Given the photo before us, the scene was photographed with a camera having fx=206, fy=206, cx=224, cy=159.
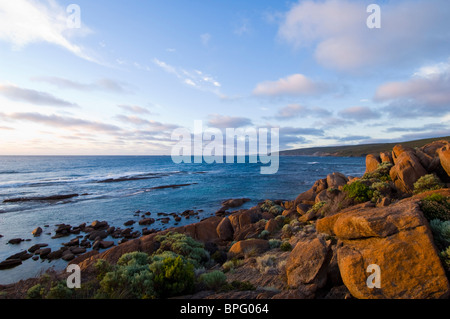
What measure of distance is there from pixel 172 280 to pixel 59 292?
3.07 m

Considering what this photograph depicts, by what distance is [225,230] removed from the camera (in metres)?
18.8

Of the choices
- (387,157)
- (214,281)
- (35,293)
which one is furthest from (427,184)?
(35,293)

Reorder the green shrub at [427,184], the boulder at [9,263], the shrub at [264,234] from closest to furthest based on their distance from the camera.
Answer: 1. the green shrub at [427,184]
2. the boulder at [9,263]
3. the shrub at [264,234]

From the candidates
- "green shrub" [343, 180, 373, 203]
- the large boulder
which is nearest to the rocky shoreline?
the large boulder

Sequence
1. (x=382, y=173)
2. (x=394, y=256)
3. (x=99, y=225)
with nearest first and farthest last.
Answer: (x=394, y=256), (x=382, y=173), (x=99, y=225)

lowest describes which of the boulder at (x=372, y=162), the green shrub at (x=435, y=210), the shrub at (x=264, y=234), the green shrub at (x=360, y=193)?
the shrub at (x=264, y=234)

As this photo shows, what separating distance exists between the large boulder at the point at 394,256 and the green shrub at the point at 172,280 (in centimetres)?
459

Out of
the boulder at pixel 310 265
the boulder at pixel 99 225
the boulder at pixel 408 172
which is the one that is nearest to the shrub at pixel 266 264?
the boulder at pixel 310 265

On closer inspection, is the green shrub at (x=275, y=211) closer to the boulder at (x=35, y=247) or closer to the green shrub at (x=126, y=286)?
the green shrub at (x=126, y=286)

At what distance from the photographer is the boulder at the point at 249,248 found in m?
12.3

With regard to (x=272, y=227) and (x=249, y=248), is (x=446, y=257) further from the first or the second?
(x=272, y=227)

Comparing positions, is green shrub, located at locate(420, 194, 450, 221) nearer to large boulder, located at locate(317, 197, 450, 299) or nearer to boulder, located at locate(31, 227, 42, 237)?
large boulder, located at locate(317, 197, 450, 299)
